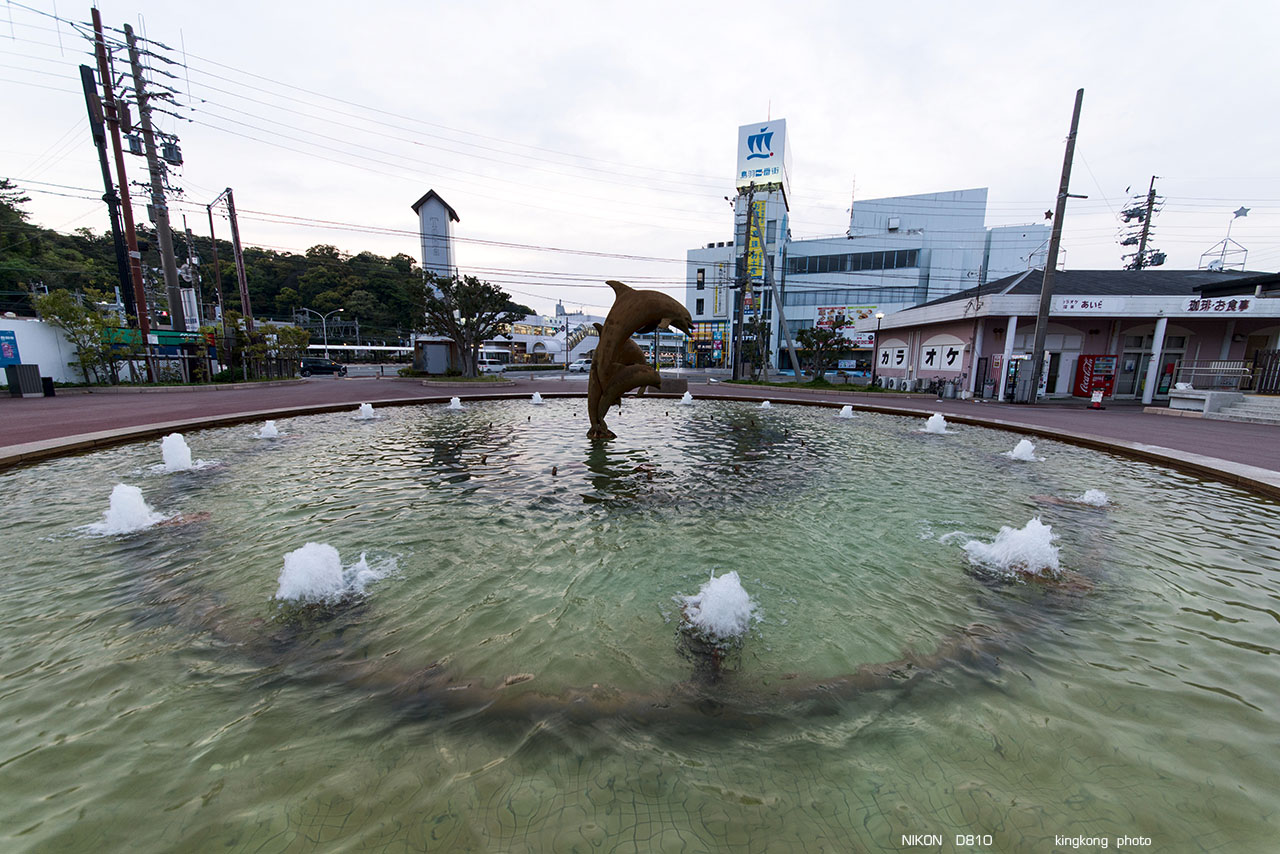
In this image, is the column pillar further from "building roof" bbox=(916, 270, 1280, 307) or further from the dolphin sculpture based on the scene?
the dolphin sculpture

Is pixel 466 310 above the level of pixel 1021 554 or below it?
above

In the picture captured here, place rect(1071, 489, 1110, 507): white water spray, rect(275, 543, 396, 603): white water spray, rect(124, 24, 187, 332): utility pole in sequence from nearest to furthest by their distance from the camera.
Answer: rect(275, 543, 396, 603): white water spray
rect(1071, 489, 1110, 507): white water spray
rect(124, 24, 187, 332): utility pole

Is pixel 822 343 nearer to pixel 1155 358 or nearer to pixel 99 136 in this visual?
pixel 1155 358

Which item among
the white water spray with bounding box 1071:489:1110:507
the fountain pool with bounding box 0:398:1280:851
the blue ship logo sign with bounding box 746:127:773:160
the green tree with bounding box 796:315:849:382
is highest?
the blue ship logo sign with bounding box 746:127:773:160

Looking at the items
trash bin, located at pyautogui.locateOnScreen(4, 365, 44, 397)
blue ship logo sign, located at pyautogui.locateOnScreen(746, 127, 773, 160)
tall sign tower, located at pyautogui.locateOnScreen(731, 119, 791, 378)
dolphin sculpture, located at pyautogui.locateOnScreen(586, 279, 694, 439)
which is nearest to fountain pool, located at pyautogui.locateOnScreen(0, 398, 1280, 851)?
dolphin sculpture, located at pyautogui.locateOnScreen(586, 279, 694, 439)

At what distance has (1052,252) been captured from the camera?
774 inches

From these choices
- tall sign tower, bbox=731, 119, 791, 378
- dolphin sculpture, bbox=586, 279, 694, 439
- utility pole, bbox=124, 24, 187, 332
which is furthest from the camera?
tall sign tower, bbox=731, 119, 791, 378

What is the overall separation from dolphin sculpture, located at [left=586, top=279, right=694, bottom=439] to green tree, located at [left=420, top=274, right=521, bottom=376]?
788 inches

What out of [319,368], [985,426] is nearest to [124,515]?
[985,426]

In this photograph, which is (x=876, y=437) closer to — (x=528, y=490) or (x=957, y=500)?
(x=957, y=500)

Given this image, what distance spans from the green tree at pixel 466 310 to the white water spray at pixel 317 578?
2564 cm

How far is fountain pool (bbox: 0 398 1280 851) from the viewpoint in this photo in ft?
7.46

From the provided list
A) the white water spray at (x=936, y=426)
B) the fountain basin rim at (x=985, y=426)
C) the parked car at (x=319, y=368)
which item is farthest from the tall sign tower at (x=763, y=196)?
the parked car at (x=319, y=368)

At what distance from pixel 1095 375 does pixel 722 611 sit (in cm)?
3010
